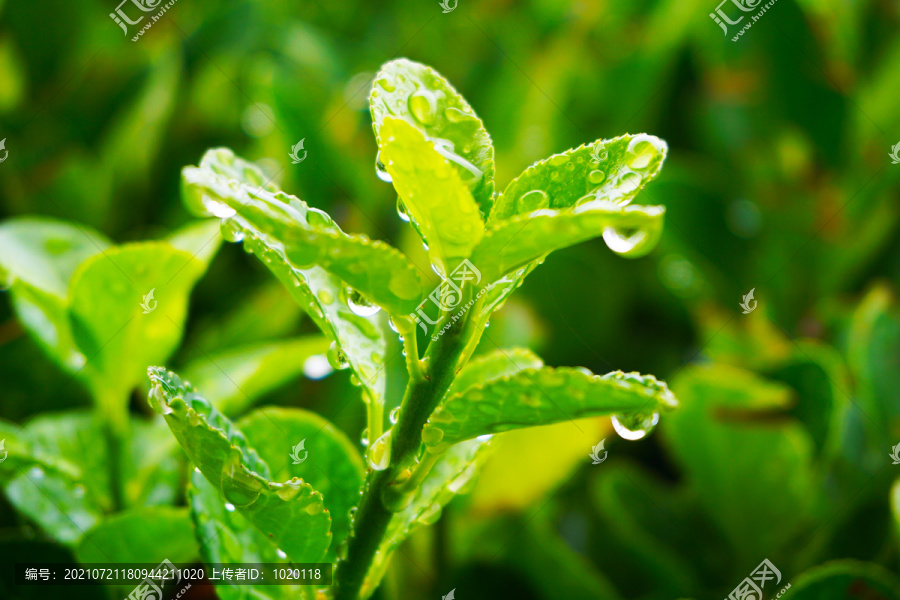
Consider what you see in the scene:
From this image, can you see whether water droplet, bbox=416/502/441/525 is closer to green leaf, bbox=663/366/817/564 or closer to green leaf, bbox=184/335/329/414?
green leaf, bbox=184/335/329/414

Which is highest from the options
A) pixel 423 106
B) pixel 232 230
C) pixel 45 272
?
pixel 423 106

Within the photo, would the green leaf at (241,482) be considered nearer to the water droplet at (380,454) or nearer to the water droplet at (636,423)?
the water droplet at (380,454)
